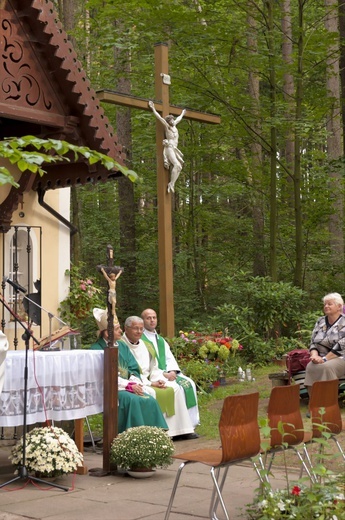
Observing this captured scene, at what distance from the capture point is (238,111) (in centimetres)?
1811

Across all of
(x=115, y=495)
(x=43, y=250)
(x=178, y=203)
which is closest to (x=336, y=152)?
(x=178, y=203)

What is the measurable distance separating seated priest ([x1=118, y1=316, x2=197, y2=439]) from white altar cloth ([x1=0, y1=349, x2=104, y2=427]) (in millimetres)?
1322

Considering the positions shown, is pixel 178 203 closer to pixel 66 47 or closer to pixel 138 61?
pixel 138 61

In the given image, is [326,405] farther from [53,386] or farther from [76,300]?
[76,300]

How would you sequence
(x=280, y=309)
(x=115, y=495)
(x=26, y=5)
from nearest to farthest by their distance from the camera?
(x=115, y=495) → (x=26, y=5) → (x=280, y=309)

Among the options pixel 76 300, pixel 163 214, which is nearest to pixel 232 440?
pixel 76 300

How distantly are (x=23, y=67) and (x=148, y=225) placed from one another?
14.8 metres

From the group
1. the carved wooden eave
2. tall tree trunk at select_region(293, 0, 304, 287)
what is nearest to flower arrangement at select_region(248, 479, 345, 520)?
the carved wooden eave

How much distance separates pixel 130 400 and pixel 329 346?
2.77 m

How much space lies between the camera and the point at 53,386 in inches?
308

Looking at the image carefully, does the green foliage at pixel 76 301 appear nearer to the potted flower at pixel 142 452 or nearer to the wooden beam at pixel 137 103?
the wooden beam at pixel 137 103

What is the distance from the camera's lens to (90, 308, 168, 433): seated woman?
28.5 feet

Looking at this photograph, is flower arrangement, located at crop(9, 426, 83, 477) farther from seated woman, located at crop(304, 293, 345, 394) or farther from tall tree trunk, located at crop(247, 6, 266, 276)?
tall tree trunk, located at crop(247, 6, 266, 276)

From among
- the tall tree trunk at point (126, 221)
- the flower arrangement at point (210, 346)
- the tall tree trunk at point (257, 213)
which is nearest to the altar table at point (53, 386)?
the flower arrangement at point (210, 346)
